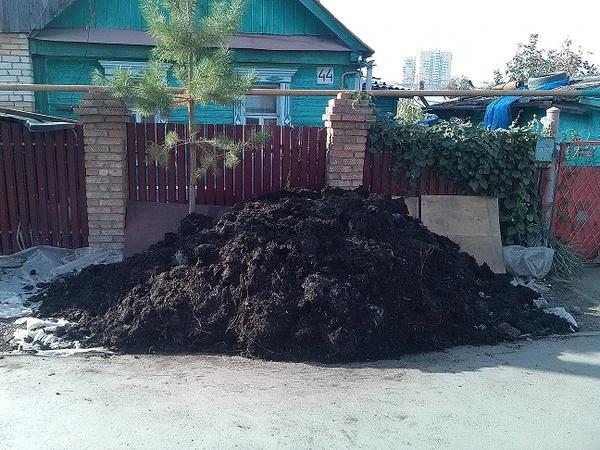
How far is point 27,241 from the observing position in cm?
626

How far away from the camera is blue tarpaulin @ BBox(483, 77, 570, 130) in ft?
35.3

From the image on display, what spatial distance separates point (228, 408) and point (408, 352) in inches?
68.6

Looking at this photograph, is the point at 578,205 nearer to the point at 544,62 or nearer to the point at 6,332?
the point at 6,332

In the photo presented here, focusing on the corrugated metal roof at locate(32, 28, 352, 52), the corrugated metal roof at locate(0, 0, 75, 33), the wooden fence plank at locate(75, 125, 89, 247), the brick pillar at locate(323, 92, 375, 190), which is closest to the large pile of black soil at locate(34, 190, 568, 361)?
the wooden fence plank at locate(75, 125, 89, 247)

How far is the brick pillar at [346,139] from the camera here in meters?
6.39

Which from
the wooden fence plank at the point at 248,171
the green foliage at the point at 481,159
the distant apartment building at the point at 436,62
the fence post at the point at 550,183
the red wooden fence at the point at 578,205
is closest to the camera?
the wooden fence plank at the point at 248,171

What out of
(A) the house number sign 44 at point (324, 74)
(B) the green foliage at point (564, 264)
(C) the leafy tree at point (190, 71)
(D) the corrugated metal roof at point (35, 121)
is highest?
(A) the house number sign 44 at point (324, 74)

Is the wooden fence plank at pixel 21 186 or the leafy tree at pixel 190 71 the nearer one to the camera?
the leafy tree at pixel 190 71

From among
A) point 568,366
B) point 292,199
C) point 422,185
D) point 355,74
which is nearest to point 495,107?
point 355,74

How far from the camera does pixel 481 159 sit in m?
6.65

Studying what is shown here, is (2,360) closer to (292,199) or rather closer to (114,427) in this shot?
(114,427)

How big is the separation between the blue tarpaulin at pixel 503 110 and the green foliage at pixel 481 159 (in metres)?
4.04

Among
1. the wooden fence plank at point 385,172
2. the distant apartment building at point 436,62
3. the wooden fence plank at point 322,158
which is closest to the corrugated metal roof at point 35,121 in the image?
the wooden fence plank at point 322,158

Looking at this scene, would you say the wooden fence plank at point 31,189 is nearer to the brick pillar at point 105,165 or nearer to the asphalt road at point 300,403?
the brick pillar at point 105,165
